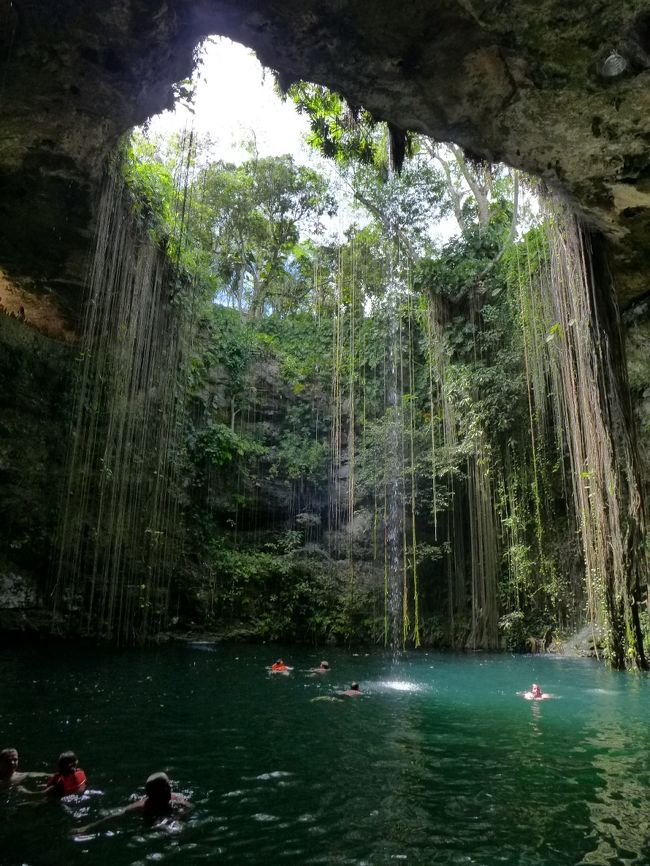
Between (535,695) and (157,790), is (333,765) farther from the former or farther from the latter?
(535,695)

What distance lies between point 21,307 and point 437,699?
25.1 ft

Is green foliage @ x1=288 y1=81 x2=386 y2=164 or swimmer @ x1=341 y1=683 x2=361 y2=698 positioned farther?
swimmer @ x1=341 y1=683 x2=361 y2=698

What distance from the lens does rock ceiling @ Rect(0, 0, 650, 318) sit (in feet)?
12.1

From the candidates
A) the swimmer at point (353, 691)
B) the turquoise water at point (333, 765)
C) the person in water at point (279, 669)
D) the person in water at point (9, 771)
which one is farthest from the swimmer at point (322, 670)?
the person in water at point (9, 771)

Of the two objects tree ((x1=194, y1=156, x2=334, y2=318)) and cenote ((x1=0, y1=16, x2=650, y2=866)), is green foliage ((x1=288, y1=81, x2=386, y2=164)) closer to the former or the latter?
cenote ((x1=0, y1=16, x2=650, y2=866))

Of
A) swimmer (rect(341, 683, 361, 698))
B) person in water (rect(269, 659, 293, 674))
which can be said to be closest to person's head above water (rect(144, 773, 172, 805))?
swimmer (rect(341, 683, 361, 698))

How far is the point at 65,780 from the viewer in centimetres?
315

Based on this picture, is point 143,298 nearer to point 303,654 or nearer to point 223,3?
point 223,3

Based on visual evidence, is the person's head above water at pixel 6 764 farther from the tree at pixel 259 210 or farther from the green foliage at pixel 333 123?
the tree at pixel 259 210

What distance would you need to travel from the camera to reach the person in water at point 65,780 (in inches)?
123

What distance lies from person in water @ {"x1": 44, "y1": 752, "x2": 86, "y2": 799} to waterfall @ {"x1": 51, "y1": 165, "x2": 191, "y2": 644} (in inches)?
162

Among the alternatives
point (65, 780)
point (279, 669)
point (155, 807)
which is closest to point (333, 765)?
point (155, 807)

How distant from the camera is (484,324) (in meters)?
12.1

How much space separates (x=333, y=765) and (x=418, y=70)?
4.67m
